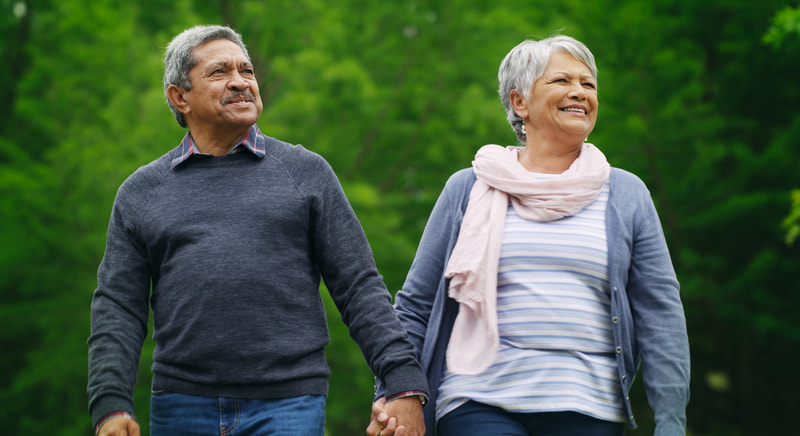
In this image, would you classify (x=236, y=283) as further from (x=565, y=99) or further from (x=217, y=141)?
(x=565, y=99)

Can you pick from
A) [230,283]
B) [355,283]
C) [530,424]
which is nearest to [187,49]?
[230,283]

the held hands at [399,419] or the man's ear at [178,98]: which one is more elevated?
the man's ear at [178,98]

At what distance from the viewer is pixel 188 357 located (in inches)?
103

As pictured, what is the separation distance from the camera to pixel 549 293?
2684 mm

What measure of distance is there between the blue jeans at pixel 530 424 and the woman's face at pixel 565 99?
94cm

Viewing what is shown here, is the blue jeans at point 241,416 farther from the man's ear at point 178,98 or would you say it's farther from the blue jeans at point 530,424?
the man's ear at point 178,98

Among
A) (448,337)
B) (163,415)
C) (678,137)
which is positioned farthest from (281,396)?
(678,137)

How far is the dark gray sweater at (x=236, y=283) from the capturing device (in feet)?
8.56

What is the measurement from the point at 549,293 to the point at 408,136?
823 cm

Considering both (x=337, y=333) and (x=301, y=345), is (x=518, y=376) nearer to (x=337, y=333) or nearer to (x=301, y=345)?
(x=301, y=345)

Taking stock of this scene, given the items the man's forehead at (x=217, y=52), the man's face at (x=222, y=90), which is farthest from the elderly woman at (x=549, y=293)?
the man's forehead at (x=217, y=52)

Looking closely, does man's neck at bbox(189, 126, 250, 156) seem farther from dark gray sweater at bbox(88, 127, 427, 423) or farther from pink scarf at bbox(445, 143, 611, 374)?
pink scarf at bbox(445, 143, 611, 374)

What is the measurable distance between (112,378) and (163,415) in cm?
19

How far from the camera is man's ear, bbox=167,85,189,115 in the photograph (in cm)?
298
